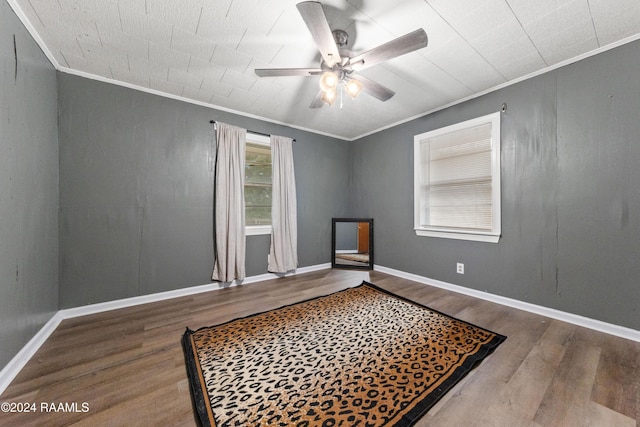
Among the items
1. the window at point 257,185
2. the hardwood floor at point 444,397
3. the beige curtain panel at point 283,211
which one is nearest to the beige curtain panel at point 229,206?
the window at point 257,185

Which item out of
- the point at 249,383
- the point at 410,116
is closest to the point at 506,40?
the point at 410,116

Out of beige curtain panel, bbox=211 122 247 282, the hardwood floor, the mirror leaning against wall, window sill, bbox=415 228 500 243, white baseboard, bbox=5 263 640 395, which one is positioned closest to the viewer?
the hardwood floor

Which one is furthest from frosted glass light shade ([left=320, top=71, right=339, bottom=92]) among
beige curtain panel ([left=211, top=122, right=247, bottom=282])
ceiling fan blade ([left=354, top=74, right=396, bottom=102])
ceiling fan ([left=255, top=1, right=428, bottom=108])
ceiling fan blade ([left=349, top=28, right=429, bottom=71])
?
beige curtain panel ([left=211, top=122, right=247, bottom=282])

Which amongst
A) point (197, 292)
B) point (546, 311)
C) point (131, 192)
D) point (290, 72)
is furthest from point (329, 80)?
point (546, 311)

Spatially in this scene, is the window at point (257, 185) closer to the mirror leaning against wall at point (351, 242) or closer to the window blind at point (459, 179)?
the mirror leaning against wall at point (351, 242)

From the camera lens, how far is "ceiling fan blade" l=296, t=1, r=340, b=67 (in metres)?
1.30

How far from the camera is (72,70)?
7.83ft

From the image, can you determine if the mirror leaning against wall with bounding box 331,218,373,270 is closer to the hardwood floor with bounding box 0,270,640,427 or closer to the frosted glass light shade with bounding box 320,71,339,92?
the hardwood floor with bounding box 0,270,640,427

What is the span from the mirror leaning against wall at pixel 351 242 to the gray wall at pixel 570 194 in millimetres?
1447

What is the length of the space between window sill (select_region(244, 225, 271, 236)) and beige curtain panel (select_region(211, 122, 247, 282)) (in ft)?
0.56

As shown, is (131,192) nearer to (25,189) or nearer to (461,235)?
(25,189)

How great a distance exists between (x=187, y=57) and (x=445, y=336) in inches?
136

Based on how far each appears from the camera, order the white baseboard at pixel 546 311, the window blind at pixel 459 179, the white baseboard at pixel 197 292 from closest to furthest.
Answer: the white baseboard at pixel 197 292, the white baseboard at pixel 546 311, the window blind at pixel 459 179

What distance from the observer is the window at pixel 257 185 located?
3.61 m
